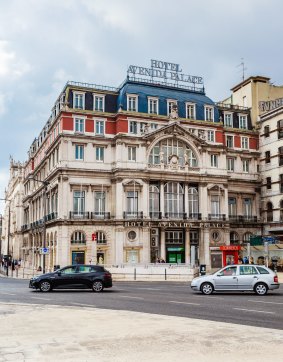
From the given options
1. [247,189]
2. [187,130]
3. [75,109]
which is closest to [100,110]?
[75,109]

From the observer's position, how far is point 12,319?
46.5ft

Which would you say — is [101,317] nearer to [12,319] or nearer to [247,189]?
[12,319]

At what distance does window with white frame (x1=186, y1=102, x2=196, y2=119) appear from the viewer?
58281 mm

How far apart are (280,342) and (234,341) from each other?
1.03 meters

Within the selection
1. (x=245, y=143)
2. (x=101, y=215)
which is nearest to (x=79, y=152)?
(x=101, y=215)

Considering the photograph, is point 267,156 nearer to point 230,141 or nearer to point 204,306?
point 230,141

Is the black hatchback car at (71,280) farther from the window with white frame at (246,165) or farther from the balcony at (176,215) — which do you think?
the window with white frame at (246,165)

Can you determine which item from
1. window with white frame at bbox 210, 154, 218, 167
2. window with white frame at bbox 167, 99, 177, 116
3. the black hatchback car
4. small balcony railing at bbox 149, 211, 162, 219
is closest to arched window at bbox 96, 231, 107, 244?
small balcony railing at bbox 149, 211, 162, 219

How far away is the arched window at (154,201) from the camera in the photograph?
5462cm

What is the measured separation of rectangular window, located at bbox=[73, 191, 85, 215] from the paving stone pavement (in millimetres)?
37774

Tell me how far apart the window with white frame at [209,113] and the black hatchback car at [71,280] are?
37.3 meters

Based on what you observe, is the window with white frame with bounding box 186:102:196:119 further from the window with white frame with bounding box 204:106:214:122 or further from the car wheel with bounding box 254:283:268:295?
the car wheel with bounding box 254:283:268:295

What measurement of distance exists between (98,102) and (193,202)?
666 inches

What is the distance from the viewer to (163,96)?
189ft
